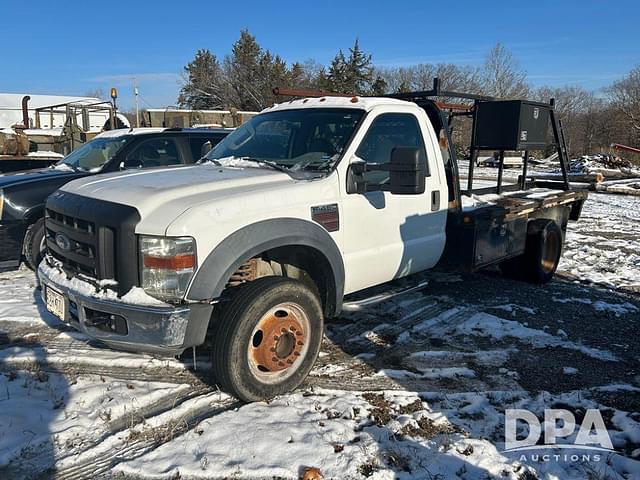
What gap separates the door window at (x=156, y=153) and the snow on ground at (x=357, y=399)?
234cm

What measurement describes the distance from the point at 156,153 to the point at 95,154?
0.87 metres

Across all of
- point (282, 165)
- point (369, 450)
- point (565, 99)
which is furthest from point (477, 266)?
point (565, 99)

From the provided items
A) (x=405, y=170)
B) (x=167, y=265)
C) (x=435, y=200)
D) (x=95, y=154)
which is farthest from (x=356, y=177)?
(x=95, y=154)

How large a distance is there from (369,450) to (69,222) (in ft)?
8.19

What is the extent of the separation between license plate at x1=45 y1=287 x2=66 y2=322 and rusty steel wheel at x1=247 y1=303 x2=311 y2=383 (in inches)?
51.6

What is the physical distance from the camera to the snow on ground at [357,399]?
288 cm

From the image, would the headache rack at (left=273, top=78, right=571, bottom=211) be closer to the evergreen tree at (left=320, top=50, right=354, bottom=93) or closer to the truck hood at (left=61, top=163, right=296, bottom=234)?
the truck hood at (left=61, top=163, right=296, bottom=234)

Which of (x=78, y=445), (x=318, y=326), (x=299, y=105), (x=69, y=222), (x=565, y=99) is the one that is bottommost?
(x=78, y=445)

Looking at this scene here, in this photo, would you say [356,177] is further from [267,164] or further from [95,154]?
[95,154]

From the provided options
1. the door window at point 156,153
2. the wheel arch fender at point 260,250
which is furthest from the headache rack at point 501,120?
the door window at point 156,153

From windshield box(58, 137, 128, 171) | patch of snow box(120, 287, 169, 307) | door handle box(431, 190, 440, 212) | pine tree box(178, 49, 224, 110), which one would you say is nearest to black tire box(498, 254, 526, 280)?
door handle box(431, 190, 440, 212)

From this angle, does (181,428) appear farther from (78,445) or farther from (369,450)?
(369,450)

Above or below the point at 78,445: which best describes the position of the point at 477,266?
above

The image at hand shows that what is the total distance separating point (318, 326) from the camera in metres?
3.75
